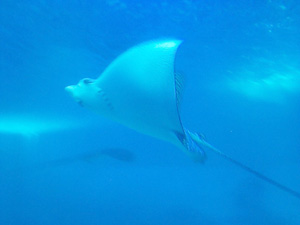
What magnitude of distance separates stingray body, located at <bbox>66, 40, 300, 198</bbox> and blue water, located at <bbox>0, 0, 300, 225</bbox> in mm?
820

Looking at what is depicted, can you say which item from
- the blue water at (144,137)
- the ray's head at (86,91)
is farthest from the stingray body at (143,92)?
A: the blue water at (144,137)

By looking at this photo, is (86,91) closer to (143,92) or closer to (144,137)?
(143,92)

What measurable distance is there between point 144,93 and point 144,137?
45.6ft

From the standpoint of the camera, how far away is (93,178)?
1373 cm

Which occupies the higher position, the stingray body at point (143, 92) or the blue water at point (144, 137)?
the blue water at point (144, 137)

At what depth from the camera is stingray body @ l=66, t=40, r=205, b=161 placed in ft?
8.15

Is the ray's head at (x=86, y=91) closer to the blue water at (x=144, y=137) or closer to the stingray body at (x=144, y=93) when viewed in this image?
the stingray body at (x=144, y=93)

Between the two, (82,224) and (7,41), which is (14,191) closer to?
(82,224)

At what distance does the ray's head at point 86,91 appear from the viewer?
9.78 feet

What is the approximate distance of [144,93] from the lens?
2.70 meters

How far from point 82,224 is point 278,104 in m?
9.64

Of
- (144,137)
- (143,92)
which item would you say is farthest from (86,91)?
(144,137)

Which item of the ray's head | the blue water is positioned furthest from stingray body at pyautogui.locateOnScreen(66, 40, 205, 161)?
the blue water

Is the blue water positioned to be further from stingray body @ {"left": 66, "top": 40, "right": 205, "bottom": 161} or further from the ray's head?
the ray's head
